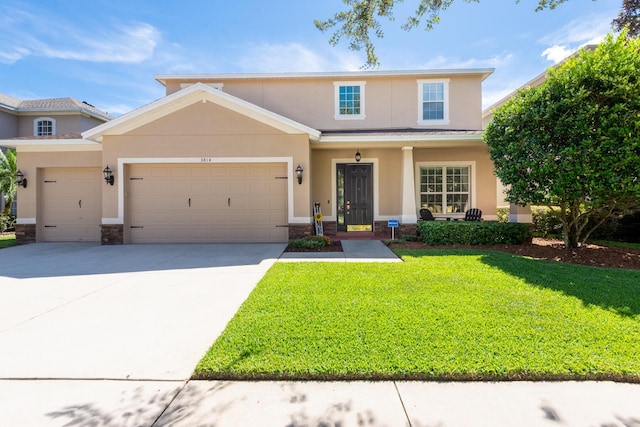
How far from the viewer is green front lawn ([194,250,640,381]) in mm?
2631

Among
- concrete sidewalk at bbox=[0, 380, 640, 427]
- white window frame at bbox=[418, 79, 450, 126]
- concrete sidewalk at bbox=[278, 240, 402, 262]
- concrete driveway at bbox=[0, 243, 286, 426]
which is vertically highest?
white window frame at bbox=[418, 79, 450, 126]

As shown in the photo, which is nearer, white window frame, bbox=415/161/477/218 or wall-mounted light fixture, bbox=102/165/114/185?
wall-mounted light fixture, bbox=102/165/114/185

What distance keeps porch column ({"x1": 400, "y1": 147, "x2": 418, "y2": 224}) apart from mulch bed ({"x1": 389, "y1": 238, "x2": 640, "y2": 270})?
1380 mm

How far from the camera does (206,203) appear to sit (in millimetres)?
9664

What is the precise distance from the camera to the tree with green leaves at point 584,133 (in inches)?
241

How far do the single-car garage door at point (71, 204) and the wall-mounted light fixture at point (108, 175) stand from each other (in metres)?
1.16

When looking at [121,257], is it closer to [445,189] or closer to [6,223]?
[6,223]

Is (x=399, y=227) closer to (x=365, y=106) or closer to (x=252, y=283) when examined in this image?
(x=365, y=106)

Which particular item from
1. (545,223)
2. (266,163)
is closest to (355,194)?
(266,163)

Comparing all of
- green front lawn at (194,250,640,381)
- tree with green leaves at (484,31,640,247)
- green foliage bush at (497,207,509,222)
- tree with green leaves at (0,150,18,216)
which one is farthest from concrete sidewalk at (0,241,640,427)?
tree with green leaves at (0,150,18,216)

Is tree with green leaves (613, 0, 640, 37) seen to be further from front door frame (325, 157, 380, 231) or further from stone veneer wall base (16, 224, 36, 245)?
stone veneer wall base (16, 224, 36, 245)

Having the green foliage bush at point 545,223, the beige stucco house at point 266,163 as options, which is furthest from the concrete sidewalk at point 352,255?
the green foliage bush at point 545,223

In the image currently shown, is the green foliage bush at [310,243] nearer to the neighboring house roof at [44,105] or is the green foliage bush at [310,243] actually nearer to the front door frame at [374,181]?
the front door frame at [374,181]

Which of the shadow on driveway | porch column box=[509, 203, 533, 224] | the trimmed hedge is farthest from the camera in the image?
porch column box=[509, 203, 533, 224]
